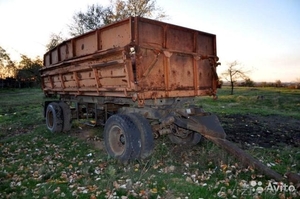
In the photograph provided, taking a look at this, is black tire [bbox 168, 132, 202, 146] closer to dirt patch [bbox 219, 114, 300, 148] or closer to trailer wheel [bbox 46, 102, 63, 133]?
dirt patch [bbox 219, 114, 300, 148]

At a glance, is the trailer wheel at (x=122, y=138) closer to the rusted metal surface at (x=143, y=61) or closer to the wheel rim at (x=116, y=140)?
the wheel rim at (x=116, y=140)

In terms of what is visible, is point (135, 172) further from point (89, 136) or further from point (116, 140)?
point (89, 136)

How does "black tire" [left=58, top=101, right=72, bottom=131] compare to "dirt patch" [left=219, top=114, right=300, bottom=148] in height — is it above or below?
above

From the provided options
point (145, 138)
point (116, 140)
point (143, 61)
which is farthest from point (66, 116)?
point (143, 61)

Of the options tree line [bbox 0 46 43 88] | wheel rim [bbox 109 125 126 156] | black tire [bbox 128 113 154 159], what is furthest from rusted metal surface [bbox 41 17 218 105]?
tree line [bbox 0 46 43 88]

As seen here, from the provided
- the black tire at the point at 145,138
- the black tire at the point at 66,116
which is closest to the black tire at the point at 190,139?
the black tire at the point at 145,138

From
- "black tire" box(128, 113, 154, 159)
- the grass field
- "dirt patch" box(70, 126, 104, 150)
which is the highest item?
"black tire" box(128, 113, 154, 159)

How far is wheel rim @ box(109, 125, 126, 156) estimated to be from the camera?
19.2 ft

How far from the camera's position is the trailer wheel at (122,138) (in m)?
5.23

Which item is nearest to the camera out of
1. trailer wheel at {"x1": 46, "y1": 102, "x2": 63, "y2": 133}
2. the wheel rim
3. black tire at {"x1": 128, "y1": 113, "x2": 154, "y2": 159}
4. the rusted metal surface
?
the rusted metal surface

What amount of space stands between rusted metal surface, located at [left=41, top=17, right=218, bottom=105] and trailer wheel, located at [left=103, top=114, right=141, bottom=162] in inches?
23.9

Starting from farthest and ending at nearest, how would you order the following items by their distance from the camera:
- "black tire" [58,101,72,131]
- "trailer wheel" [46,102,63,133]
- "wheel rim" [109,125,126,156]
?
"black tire" [58,101,72,131] < "trailer wheel" [46,102,63,133] < "wheel rim" [109,125,126,156]

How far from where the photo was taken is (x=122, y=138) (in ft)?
19.0

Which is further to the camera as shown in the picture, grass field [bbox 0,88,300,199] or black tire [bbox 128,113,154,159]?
black tire [bbox 128,113,154,159]
